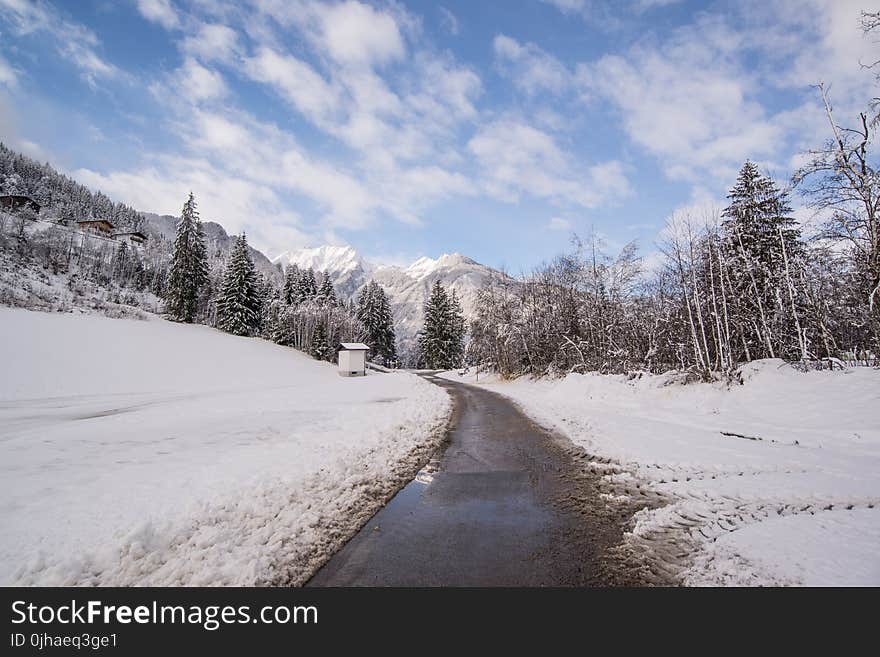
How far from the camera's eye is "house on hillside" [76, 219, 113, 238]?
96688mm

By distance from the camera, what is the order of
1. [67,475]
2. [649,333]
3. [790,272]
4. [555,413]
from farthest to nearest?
[649,333] → [790,272] → [555,413] → [67,475]

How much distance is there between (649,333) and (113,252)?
386 feet

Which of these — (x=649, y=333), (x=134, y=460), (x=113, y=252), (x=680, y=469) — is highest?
(x=113, y=252)

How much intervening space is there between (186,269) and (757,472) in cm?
6021

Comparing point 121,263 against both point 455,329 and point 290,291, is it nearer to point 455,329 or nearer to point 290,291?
point 290,291

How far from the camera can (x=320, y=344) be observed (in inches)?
2007

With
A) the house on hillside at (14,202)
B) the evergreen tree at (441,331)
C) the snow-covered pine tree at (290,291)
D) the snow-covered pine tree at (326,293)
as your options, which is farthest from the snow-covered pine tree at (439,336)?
the house on hillside at (14,202)

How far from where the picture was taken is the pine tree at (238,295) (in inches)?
1914

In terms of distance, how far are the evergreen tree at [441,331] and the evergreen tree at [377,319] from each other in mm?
7075

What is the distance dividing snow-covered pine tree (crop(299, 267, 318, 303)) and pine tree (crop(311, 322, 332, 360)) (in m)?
5.83

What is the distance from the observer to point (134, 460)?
6.89m

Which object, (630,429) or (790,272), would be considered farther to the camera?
(790,272)
